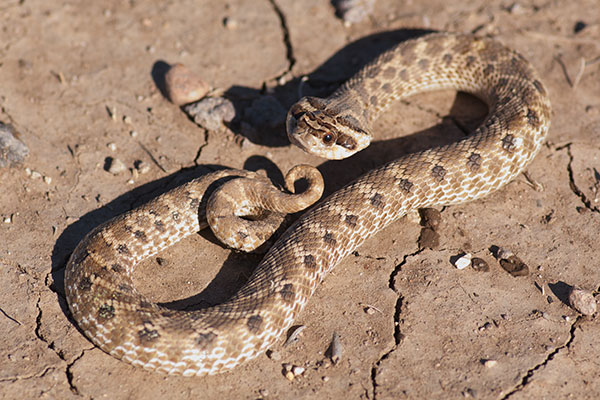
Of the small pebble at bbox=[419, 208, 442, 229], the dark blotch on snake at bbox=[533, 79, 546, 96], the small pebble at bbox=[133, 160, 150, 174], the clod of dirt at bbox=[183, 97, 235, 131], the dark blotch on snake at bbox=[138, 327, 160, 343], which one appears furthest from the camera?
the clod of dirt at bbox=[183, 97, 235, 131]

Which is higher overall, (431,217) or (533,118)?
(533,118)

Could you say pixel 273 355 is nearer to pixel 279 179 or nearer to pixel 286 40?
pixel 279 179

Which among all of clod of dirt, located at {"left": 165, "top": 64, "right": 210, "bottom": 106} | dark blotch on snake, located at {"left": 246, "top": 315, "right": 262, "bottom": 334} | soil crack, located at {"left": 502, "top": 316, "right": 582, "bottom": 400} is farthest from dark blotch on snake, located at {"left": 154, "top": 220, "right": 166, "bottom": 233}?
soil crack, located at {"left": 502, "top": 316, "right": 582, "bottom": 400}

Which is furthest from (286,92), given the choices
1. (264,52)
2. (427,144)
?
(427,144)

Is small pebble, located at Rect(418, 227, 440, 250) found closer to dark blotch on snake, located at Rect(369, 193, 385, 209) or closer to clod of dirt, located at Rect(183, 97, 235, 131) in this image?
dark blotch on snake, located at Rect(369, 193, 385, 209)

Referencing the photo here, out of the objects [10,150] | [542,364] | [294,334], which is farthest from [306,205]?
[10,150]

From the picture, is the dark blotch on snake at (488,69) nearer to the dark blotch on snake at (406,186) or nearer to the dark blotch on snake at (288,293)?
the dark blotch on snake at (406,186)

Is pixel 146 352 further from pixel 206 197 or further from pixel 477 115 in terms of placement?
pixel 477 115

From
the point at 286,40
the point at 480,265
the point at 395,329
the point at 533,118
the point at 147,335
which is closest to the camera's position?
the point at 147,335
